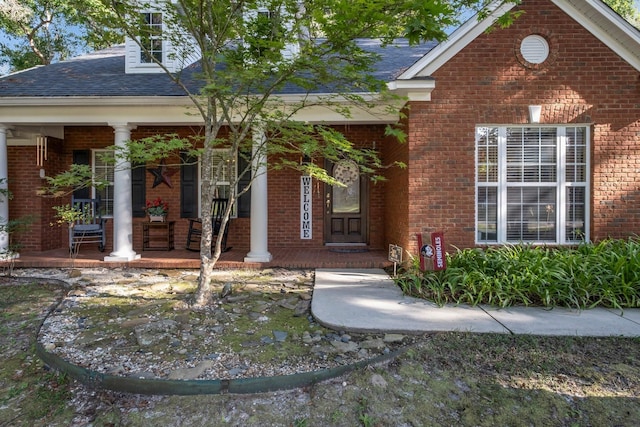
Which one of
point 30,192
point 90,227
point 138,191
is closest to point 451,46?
point 138,191

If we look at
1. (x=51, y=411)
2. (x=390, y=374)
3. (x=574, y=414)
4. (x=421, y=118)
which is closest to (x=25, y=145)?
(x=51, y=411)

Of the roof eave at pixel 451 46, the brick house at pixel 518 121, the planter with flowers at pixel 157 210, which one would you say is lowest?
the planter with flowers at pixel 157 210

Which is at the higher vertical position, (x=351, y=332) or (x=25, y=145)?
(x=25, y=145)

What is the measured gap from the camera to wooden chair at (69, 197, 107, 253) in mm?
7449

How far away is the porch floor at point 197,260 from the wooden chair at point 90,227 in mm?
290

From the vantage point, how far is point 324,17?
11.1 feet

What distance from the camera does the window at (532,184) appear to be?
579 centimetres

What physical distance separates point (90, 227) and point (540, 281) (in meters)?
8.12

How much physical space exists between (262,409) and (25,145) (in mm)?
8541

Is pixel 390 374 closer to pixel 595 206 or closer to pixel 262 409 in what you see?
pixel 262 409

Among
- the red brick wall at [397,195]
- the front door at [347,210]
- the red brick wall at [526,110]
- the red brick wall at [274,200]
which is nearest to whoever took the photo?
the red brick wall at [526,110]

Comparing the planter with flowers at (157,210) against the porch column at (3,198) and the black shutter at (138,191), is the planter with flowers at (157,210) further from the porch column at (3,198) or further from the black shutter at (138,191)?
the porch column at (3,198)

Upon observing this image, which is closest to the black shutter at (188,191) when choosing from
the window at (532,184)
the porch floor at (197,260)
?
the porch floor at (197,260)

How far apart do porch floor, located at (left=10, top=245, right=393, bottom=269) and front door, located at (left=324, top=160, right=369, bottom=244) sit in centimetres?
83
